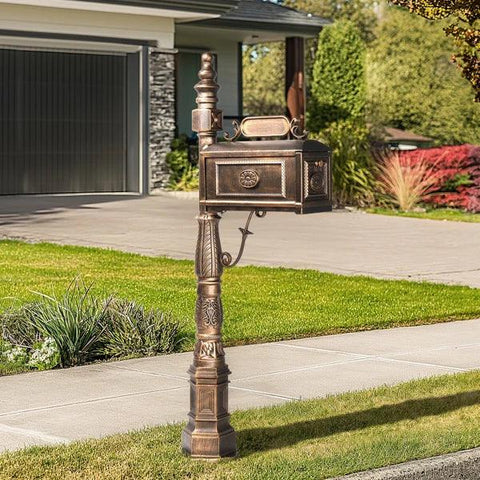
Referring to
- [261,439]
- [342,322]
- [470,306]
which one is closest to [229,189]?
[261,439]

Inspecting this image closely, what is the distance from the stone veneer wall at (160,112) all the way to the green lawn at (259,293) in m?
11.6

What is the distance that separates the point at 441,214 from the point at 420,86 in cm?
3350

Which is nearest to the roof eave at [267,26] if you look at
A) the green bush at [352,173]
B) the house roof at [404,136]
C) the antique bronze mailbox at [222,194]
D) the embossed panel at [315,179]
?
the green bush at [352,173]

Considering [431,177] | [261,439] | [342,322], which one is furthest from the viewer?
[431,177]

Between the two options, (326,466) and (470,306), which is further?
(470,306)

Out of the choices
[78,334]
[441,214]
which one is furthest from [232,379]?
[441,214]

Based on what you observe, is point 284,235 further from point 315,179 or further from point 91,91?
point 315,179

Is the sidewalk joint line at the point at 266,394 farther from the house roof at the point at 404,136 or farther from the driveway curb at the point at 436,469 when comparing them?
the house roof at the point at 404,136

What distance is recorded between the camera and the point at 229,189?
6.29 meters

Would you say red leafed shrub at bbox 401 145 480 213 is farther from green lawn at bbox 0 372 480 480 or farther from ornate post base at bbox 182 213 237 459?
ornate post base at bbox 182 213 237 459

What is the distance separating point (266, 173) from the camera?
6195 mm

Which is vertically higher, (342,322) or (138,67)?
(138,67)

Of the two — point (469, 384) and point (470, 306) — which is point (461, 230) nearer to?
point (470, 306)

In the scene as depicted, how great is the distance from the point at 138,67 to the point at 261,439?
21.3 m
